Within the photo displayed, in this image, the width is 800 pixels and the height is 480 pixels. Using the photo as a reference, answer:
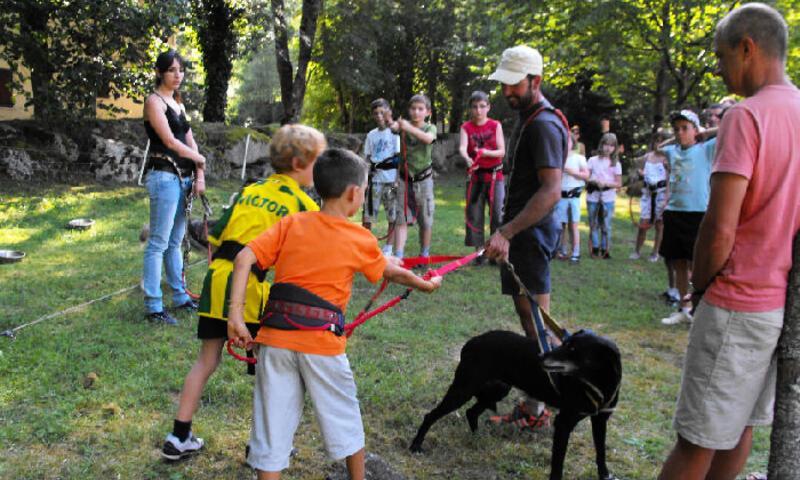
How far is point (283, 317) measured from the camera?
265 cm

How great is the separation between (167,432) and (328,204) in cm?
187

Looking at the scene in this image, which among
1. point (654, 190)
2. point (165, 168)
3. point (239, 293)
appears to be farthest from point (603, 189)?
point (239, 293)

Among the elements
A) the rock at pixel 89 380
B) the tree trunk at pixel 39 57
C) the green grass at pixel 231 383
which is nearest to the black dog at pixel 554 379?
the green grass at pixel 231 383

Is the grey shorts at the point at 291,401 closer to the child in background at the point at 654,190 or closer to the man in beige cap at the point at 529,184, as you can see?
the man in beige cap at the point at 529,184

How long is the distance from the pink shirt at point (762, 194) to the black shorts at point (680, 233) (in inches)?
161

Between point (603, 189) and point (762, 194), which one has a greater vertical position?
point (762, 194)

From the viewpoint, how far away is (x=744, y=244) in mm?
2357

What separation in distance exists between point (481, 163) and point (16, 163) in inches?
334

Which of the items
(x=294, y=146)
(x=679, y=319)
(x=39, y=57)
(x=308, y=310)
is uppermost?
(x=39, y=57)

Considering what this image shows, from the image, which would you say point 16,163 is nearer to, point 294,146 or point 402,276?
point 294,146

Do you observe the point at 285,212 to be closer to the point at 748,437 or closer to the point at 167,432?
the point at 167,432

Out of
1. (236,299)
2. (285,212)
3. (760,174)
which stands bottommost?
(236,299)

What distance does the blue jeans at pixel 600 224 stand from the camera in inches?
401

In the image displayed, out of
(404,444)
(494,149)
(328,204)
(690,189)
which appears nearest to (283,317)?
(328,204)
